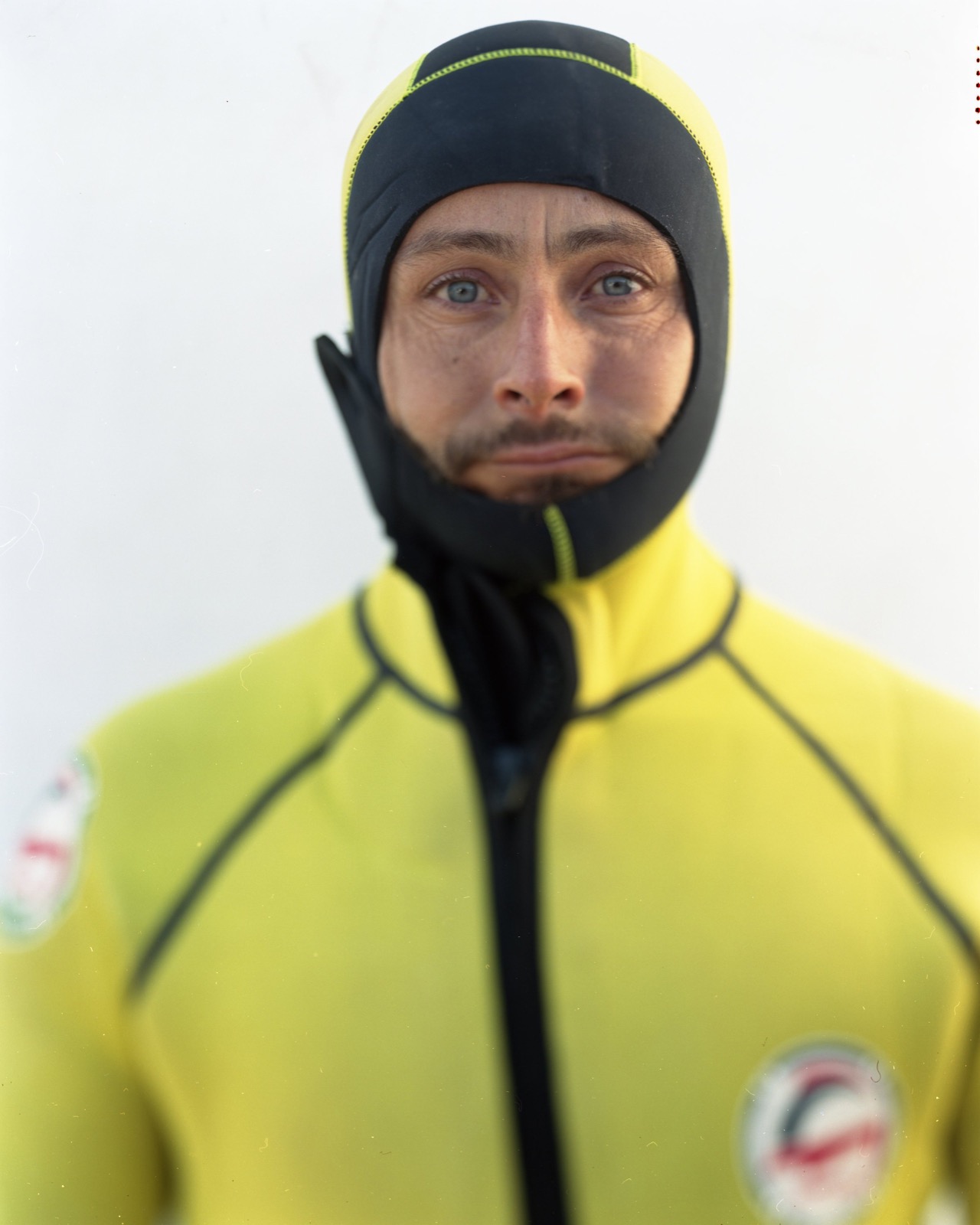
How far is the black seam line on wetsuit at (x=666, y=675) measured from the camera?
1290 millimetres

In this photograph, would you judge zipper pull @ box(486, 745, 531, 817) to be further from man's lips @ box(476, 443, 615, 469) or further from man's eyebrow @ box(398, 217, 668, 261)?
man's eyebrow @ box(398, 217, 668, 261)

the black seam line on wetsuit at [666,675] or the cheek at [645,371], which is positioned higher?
the cheek at [645,371]

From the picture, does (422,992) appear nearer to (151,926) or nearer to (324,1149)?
(324,1149)

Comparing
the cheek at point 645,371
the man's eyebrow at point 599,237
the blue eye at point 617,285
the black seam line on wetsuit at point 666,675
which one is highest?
the man's eyebrow at point 599,237

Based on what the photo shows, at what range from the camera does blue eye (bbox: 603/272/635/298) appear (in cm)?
125

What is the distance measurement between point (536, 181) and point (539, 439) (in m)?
0.27

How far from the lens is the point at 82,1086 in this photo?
51.6 inches

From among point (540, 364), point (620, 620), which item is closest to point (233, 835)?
point (620, 620)

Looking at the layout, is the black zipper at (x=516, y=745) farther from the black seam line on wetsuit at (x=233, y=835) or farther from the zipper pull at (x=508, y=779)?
the black seam line on wetsuit at (x=233, y=835)

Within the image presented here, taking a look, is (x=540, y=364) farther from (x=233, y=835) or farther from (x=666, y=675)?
(x=233, y=835)

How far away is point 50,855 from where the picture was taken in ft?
4.61

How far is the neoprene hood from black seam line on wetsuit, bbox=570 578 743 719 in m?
0.15

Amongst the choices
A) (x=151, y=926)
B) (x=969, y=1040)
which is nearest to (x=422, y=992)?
(x=151, y=926)

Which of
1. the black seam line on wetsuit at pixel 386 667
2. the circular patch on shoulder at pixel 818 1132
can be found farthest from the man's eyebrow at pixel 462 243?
the circular patch on shoulder at pixel 818 1132
